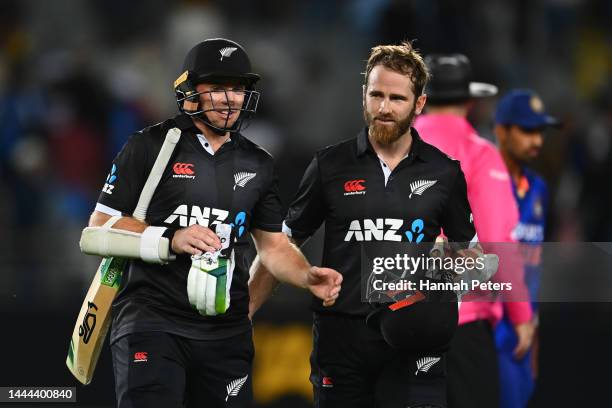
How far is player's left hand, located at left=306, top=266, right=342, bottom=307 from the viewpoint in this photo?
480 centimetres

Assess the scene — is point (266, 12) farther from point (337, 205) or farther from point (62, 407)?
point (337, 205)

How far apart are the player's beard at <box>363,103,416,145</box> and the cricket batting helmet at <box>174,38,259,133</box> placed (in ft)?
1.74

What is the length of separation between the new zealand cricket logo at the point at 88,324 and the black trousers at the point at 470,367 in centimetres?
198

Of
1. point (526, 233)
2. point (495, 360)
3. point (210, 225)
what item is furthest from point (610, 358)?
point (210, 225)

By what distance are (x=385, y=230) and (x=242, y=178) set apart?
664 millimetres

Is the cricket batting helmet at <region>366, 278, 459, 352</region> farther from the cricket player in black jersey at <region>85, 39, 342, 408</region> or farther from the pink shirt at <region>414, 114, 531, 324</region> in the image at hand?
the pink shirt at <region>414, 114, 531, 324</region>

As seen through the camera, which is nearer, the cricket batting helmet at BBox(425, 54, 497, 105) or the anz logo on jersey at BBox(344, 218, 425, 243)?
the anz logo on jersey at BBox(344, 218, 425, 243)

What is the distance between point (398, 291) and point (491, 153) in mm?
1373

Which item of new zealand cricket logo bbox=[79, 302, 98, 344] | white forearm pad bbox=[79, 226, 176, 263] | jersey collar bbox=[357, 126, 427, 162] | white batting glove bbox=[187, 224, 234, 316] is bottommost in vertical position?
new zealand cricket logo bbox=[79, 302, 98, 344]

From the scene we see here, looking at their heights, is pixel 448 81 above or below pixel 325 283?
above

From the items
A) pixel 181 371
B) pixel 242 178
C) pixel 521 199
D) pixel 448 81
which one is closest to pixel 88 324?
pixel 181 371

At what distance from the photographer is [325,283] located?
4.85 m

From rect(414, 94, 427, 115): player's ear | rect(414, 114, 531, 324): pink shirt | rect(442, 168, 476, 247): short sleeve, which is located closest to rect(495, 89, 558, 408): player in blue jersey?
rect(414, 114, 531, 324): pink shirt

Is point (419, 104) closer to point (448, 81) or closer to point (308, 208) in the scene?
point (308, 208)
